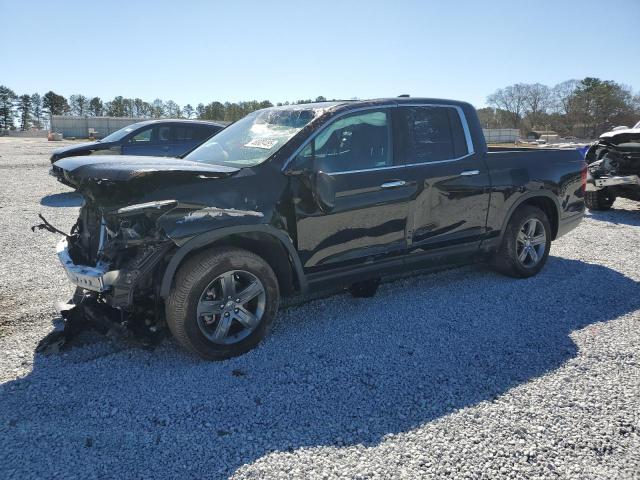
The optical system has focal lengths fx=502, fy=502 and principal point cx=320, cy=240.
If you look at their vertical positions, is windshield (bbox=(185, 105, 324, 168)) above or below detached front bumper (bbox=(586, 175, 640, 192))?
above

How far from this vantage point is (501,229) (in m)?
5.30

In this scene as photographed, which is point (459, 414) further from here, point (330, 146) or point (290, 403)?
point (330, 146)

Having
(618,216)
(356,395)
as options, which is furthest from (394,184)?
(618,216)

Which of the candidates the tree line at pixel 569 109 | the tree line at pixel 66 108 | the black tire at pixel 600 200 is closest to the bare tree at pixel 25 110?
the tree line at pixel 66 108

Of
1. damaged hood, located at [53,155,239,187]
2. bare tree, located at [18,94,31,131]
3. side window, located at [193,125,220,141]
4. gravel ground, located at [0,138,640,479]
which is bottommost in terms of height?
gravel ground, located at [0,138,640,479]

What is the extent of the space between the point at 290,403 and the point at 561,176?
4268mm

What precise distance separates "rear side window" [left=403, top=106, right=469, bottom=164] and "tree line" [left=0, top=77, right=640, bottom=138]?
74649mm

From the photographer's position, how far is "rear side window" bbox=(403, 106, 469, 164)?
459 centimetres

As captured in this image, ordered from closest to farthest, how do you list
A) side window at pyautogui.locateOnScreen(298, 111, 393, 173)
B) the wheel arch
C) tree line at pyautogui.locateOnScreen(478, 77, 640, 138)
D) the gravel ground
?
the gravel ground < the wheel arch < side window at pyautogui.locateOnScreen(298, 111, 393, 173) < tree line at pyautogui.locateOnScreen(478, 77, 640, 138)

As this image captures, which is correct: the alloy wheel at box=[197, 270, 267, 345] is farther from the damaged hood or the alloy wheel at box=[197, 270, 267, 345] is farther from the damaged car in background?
Result: the damaged car in background

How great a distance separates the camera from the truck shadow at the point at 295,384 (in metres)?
Answer: 2.72

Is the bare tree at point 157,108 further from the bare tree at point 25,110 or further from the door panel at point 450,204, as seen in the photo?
the door panel at point 450,204

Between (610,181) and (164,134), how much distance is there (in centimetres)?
936

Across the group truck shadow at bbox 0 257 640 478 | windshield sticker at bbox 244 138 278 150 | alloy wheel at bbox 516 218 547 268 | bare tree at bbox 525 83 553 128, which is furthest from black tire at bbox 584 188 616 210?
bare tree at bbox 525 83 553 128
